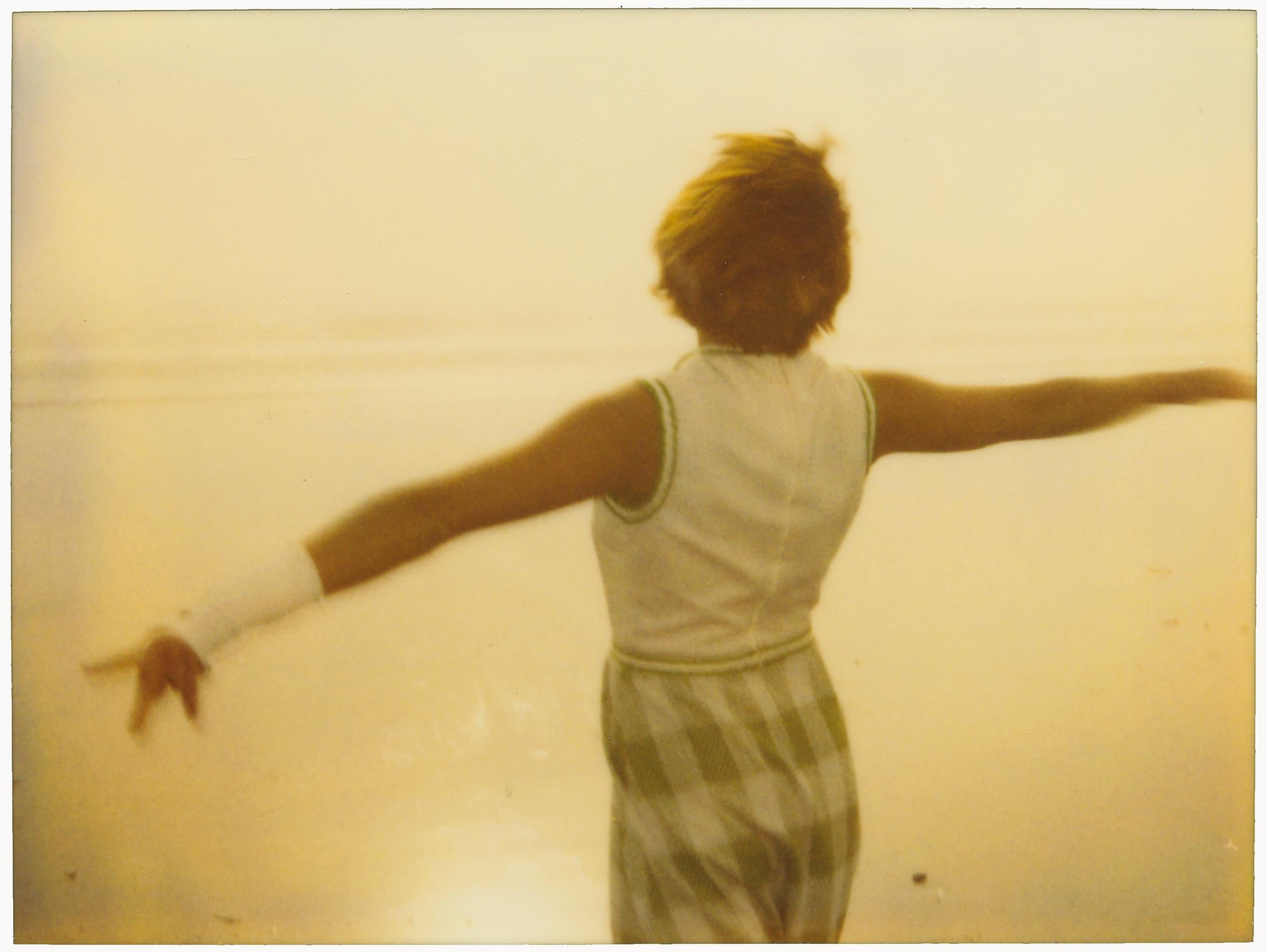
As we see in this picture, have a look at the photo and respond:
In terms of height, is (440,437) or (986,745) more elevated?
(440,437)

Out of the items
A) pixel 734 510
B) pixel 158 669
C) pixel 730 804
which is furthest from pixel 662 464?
pixel 158 669

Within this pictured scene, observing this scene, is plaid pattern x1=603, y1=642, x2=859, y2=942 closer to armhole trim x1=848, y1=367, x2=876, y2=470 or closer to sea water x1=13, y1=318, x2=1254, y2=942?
sea water x1=13, y1=318, x2=1254, y2=942

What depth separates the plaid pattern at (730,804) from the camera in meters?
1.27

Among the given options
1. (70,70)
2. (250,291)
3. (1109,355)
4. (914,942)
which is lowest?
(914,942)

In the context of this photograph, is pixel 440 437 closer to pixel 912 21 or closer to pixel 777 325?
pixel 777 325

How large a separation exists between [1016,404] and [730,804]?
680 mm

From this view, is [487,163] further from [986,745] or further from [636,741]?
[986,745]

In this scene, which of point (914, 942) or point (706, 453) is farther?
point (914, 942)

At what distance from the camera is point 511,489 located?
1.27m

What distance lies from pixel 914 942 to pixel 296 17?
159 centimetres

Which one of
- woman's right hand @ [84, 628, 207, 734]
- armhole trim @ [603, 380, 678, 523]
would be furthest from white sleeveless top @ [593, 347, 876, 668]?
woman's right hand @ [84, 628, 207, 734]

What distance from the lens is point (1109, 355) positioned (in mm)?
1327

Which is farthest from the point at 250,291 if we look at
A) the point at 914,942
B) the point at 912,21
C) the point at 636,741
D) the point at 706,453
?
the point at 914,942

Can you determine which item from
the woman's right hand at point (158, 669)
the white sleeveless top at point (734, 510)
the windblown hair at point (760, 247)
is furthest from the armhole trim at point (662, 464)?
the woman's right hand at point (158, 669)
